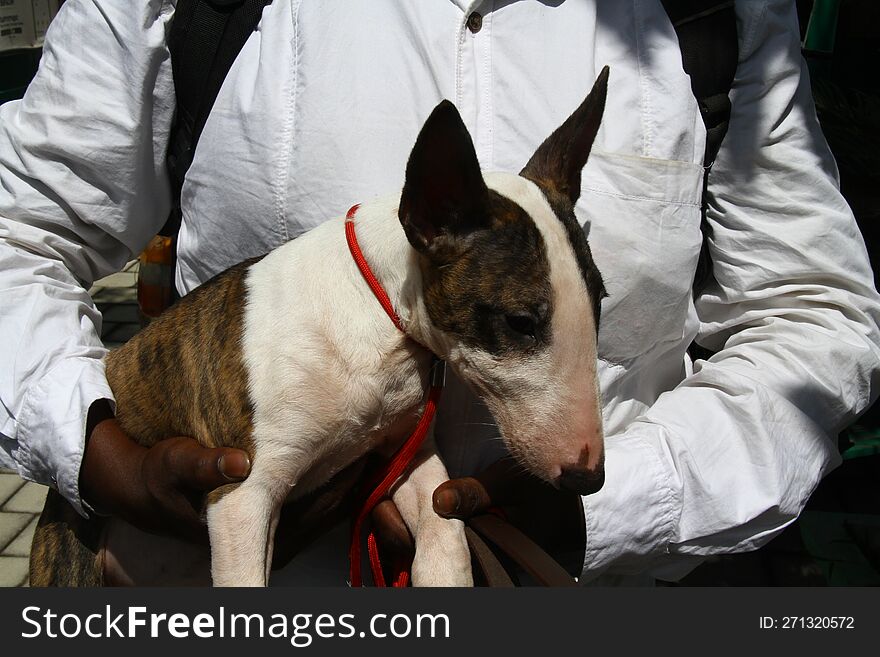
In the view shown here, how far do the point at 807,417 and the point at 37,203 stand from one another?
197 cm

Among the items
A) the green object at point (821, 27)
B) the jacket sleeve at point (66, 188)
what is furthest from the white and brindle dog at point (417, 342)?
the green object at point (821, 27)

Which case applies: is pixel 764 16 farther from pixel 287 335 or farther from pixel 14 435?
pixel 14 435

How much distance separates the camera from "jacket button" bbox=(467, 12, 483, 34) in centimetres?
213

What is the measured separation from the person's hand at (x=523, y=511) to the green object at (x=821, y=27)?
2835 mm

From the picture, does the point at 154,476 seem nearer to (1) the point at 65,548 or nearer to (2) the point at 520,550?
(1) the point at 65,548

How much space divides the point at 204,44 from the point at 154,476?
1067 mm

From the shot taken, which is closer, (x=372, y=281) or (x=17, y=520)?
(x=372, y=281)

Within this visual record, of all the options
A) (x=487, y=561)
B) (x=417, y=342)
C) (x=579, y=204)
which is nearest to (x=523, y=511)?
(x=487, y=561)

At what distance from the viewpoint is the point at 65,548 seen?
2.36 m

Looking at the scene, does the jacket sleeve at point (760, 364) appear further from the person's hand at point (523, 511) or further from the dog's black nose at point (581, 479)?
the dog's black nose at point (581, 479)

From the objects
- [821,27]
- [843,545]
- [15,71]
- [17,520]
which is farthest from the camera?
[15,71]

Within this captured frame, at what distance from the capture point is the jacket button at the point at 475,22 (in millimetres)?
2127

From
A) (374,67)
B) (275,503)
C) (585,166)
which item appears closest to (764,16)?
(585,166)

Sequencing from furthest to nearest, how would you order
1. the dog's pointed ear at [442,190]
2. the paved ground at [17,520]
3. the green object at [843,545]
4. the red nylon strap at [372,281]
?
the paved ground at [17,520], the green object at [843,545], the red nylon strap at [372,281], the dog's pointed ear at [442,190]
